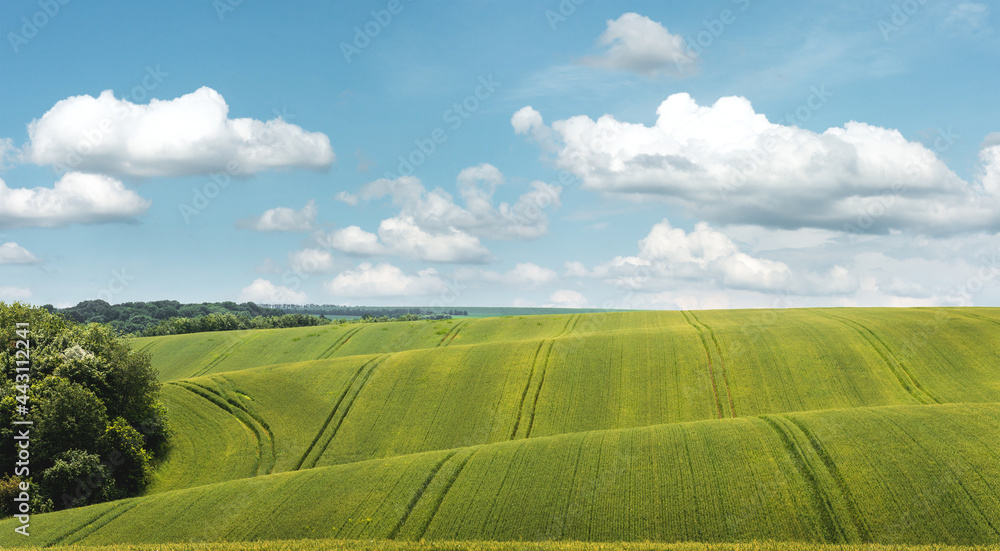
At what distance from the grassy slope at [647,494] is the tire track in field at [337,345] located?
47.6 m

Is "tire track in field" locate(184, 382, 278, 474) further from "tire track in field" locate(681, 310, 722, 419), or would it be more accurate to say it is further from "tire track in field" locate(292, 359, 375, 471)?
"tire track in field" locate(681, 310, 722, 419)

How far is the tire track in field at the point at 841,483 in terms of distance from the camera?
82.2ft

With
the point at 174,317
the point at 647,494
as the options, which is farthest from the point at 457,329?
the point at 174,317

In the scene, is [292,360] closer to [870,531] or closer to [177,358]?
[177,358]

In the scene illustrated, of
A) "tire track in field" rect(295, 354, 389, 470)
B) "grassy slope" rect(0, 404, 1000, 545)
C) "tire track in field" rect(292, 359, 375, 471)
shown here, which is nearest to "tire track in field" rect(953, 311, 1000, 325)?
"grassy slope" rect(0, 404, 1000, 545)

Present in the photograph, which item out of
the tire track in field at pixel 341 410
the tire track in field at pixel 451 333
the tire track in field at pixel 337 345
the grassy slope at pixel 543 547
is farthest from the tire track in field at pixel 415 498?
the tire track in field at pixel 337 345

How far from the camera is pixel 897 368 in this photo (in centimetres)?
5428

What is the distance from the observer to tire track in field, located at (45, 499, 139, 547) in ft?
92.1

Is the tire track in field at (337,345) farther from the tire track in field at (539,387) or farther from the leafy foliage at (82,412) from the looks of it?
the tire track in field at (539,387)

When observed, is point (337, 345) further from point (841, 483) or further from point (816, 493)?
point (841, 483)

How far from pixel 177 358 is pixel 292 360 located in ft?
62.7

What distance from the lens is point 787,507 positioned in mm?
26578

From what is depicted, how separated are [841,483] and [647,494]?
941cm

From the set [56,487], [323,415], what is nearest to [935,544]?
[323,415]
